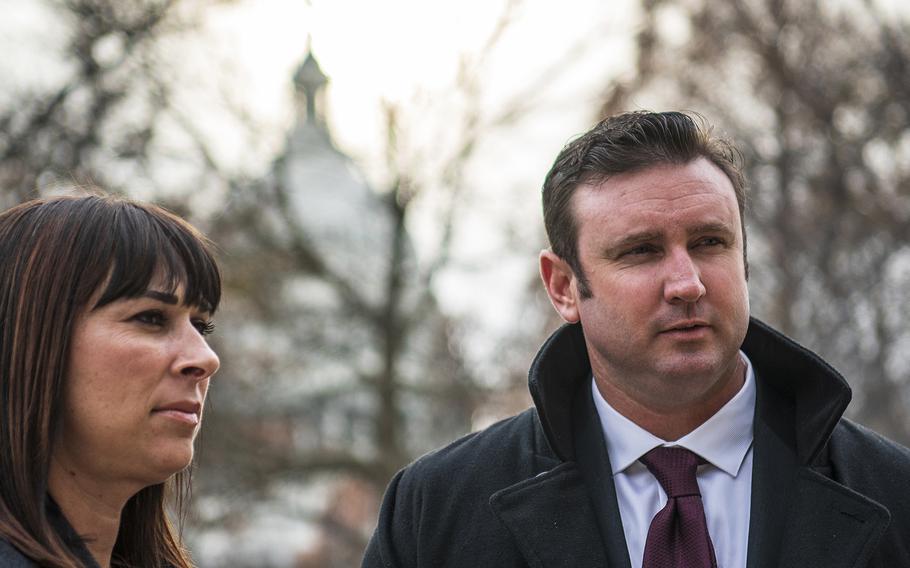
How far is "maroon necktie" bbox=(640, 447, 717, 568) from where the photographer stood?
11.3ft

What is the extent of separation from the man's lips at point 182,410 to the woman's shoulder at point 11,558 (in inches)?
20.0

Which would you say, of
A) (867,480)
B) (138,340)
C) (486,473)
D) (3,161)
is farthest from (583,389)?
(3,161)

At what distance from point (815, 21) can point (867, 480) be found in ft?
43.3

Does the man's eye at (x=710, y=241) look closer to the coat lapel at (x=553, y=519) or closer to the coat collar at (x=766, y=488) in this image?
the coat collar at (x=766, y=488)

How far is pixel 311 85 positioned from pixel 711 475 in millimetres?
12441

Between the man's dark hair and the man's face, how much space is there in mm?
42

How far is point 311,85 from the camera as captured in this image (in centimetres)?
1548

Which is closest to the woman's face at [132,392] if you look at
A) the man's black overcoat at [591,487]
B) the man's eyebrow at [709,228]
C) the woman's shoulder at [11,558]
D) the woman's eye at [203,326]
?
the woman's eye at [203,326]

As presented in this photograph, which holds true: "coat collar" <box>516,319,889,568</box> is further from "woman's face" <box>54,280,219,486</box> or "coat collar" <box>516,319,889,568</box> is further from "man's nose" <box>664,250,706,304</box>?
"woman's face" <box>54,280,219,486</box>

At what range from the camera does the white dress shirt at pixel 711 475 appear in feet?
11.7

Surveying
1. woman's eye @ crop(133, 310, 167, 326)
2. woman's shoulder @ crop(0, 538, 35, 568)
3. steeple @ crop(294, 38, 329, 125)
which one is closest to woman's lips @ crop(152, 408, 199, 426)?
woman's eye @ crop(133, 310, 167, 326)

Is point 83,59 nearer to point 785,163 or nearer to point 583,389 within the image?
point 785,163

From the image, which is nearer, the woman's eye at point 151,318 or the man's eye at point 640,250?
the woman's eye at point 151,318

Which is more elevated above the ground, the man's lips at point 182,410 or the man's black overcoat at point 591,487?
the man's lips at point 182,410
